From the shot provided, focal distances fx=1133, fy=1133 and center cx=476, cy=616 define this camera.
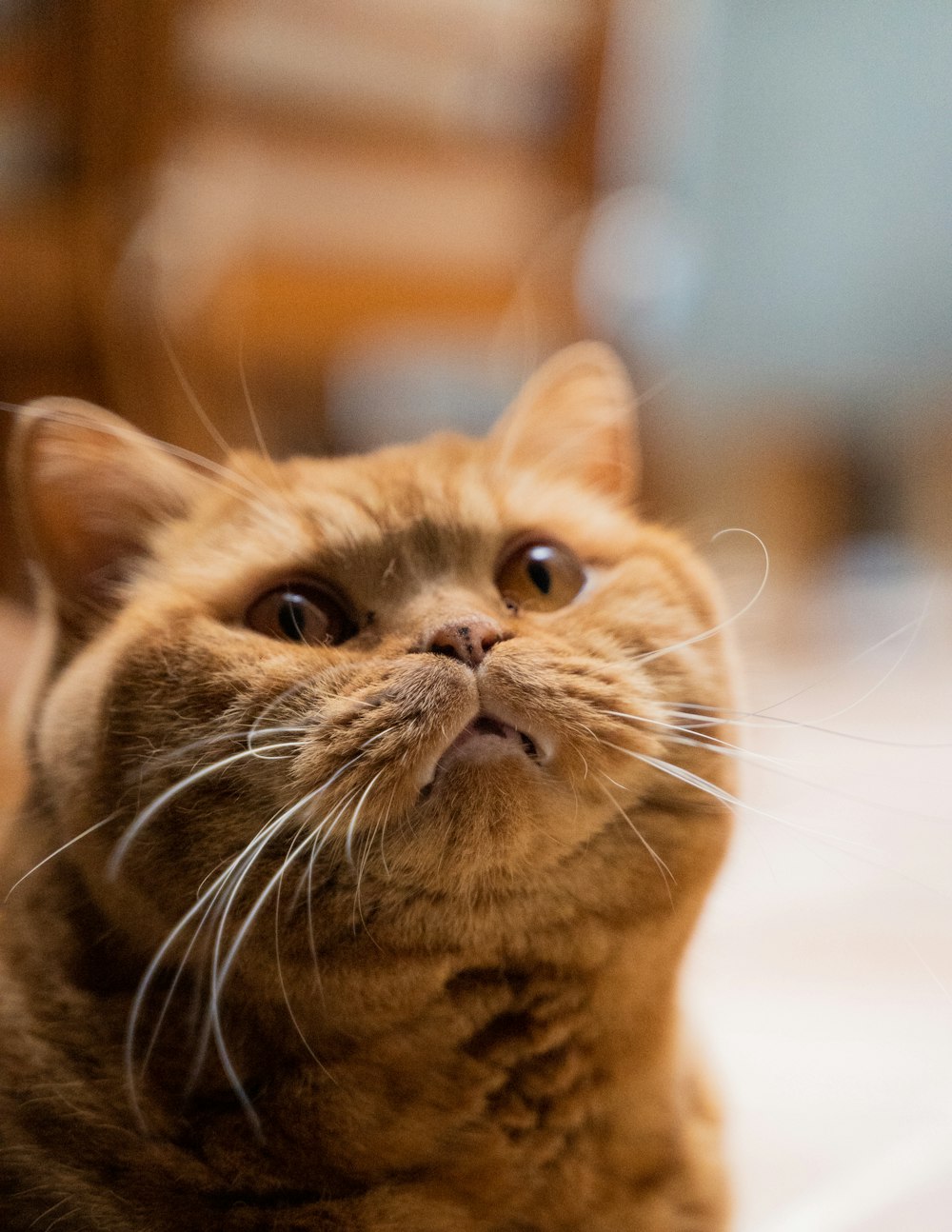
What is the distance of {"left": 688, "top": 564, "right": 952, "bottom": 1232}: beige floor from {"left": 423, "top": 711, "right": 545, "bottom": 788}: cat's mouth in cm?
21

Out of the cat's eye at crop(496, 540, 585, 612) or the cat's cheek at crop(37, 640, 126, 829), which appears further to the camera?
the cat's eye at crop(496, 540, 585, 612)

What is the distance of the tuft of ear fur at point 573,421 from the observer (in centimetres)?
109

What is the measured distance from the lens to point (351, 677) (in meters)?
0.75

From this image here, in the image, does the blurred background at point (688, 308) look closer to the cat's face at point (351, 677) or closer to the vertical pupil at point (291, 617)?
the cat's face at point (351, 677)

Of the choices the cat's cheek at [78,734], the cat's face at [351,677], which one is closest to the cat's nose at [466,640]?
the cat's face at [351,677]

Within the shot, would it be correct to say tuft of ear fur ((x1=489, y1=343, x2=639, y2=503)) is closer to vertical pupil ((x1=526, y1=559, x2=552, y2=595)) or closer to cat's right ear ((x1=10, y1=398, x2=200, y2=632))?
vertical pupil ((x1=526, y1=559, x2=552, y2=595))

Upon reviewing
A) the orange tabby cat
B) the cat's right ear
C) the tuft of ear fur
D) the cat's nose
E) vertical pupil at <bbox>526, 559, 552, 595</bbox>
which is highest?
the tuft of ear fur

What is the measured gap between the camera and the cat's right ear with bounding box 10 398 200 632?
0.87 metres

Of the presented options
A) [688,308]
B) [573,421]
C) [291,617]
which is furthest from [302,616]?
[688,308]

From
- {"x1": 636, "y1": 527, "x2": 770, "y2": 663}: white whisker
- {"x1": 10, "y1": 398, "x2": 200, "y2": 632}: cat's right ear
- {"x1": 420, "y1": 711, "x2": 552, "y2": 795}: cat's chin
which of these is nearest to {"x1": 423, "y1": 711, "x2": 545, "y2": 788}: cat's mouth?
{"x1": 420, "y1": 711, "x2": 552, "y2": 795}: cat's chin

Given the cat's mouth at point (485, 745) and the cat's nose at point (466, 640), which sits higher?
the cat's nose at point (466, 640)

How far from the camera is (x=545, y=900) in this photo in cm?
73

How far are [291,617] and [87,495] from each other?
0.21 metres

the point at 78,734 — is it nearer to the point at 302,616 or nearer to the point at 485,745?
the point at 302,616
